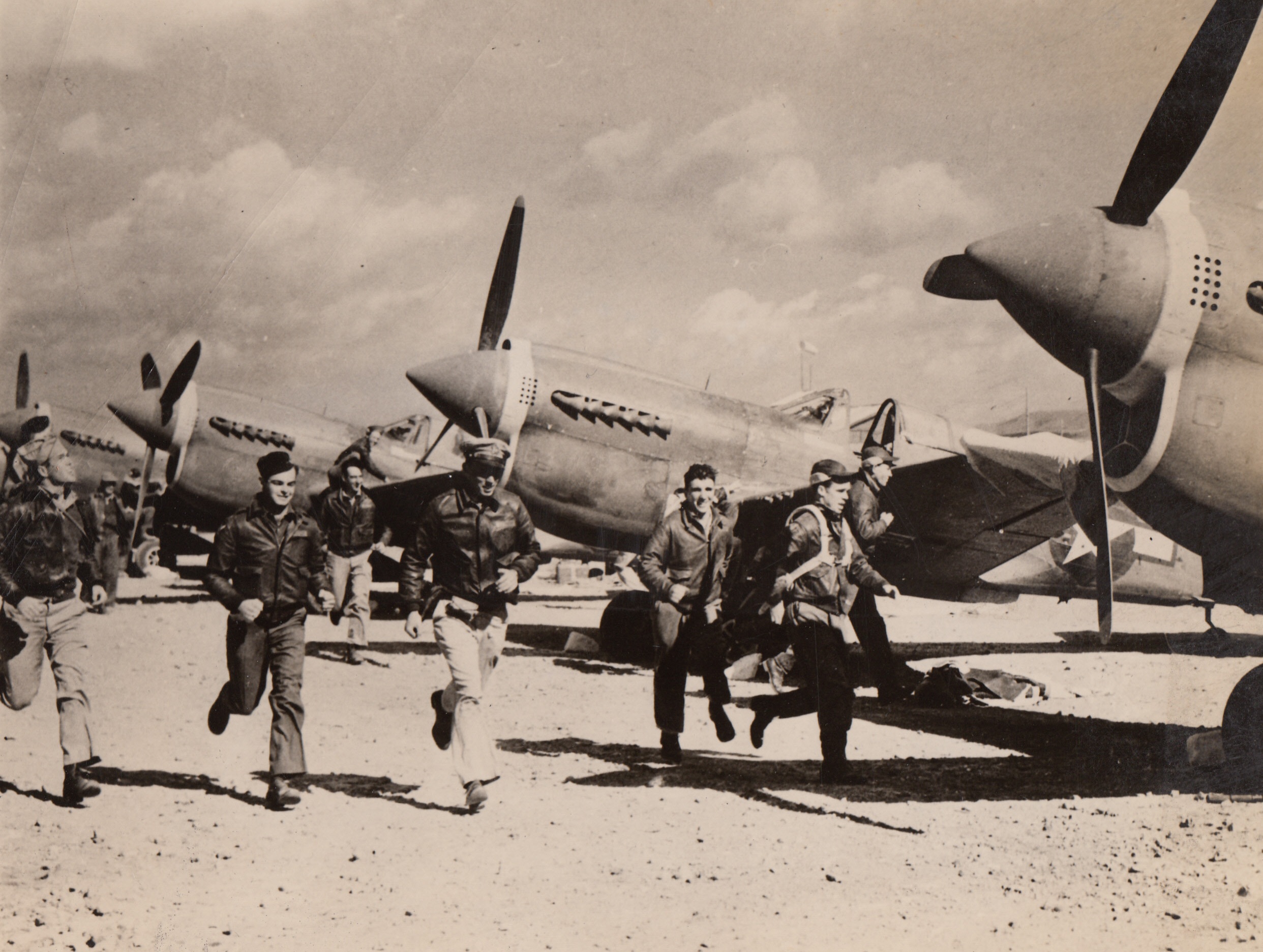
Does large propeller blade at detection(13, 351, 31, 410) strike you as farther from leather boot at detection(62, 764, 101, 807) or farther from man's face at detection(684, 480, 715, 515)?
man's face at detection(684, 480, 715, 515)

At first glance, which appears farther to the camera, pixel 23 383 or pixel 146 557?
pixel 146 557

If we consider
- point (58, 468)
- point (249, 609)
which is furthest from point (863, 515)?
point (58, 468)

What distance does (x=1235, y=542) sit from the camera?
4047 mm

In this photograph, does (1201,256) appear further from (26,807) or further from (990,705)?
(26,807)

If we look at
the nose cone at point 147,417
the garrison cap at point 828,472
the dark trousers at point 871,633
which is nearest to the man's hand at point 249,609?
the garrison cap at point 828,472

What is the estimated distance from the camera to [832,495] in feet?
15.4

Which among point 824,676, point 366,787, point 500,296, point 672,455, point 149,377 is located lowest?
point 366,787

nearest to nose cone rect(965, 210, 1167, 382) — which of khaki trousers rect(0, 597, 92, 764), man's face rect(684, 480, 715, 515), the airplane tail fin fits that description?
man's face rect(684, 480, 715, 515)

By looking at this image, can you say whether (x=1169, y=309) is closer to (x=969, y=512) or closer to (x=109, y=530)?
(x=969, y=512)

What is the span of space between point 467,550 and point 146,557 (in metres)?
13.8

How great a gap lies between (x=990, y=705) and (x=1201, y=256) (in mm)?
3897

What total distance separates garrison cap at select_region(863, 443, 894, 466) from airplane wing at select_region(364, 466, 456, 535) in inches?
221

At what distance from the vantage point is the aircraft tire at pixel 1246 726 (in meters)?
4.17

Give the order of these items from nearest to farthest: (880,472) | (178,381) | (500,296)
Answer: (880,472) < (500,296) < (178,381)
